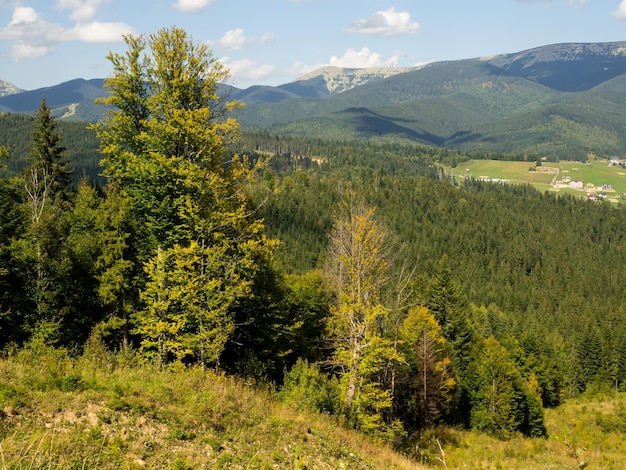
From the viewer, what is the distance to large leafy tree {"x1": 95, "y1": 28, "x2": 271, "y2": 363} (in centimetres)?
1747

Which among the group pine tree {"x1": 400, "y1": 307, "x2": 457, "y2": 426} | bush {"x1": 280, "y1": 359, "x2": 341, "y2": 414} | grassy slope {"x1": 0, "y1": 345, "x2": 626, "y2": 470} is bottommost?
pine tree {"x1": 400, "y1": 307, "x2": 457, "y2": 426}

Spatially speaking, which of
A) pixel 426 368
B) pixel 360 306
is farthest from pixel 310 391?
pixel 426 368

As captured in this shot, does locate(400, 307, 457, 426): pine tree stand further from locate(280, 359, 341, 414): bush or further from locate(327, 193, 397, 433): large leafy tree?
locate(280, 359, 341, 414): bush

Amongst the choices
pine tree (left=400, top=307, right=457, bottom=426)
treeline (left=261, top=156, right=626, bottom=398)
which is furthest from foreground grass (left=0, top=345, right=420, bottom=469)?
treeline (left=261, top=156, right=626, bottom=398)

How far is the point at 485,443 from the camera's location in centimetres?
3500

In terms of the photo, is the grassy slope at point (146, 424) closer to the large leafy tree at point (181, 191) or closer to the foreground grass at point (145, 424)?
the foreground grass at point (145, 424)

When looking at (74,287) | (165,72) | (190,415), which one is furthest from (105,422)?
(165,72)

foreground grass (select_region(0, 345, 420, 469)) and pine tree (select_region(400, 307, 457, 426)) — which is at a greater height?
foreground grass (select_region(0, 345, 420, 469))

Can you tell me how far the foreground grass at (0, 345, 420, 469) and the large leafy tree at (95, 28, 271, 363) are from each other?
12.4 ft

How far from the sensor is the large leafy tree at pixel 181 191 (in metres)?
17.5

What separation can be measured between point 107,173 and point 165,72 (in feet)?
16.8

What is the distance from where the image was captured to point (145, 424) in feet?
34.1

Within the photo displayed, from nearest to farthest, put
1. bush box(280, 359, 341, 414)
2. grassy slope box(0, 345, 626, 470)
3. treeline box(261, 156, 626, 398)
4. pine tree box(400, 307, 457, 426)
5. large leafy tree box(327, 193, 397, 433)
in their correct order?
grassy slope box(0, 345, 626, 470)
bush box(280, 359, 341, 414)
large leafy tree box(327, 193, 397, 433)
pine tree box(400, 307, 457, 426)
treeline box(261, 156, 626, 398)

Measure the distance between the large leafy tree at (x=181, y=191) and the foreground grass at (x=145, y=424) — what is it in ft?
12.4
